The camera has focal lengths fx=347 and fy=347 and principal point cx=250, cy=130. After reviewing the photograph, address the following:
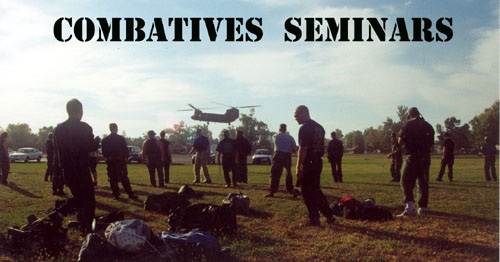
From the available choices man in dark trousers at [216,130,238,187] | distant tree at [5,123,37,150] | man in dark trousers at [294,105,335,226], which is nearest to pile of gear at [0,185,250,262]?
man in dark trousers at [294,105,335,226]

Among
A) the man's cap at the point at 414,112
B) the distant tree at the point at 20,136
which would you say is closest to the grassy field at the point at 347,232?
the man's cap at the point at 414,112

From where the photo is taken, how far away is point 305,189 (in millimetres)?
5922

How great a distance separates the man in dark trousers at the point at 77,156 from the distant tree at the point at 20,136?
121487 millimetres

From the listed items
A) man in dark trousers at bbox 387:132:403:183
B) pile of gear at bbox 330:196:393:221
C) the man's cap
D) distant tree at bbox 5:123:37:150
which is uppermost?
distant tree at bbox 5:123:37:150

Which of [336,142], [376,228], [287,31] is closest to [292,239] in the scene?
[376,228]

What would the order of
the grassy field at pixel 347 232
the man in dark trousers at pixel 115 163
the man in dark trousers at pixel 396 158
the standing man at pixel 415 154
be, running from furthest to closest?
the man in dark trousers at pixel 396 158, the man in dark trousers at pixel 115 163, the standing man at pixel 415 154, the grassy field at pixel 347 232

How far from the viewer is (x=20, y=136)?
111312mm

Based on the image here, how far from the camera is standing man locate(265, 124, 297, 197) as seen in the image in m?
9.48

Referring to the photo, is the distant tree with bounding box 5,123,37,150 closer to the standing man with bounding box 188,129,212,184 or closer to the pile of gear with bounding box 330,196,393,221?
the standing man with bounding box 188,129,212,184

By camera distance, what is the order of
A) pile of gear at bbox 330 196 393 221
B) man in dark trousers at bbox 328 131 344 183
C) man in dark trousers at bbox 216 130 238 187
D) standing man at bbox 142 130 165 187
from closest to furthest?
1. pile of gear at bbox 330 196 393 221
2. standing man at bbox 142 130 165 187
3. man in dark trousers at bbox 216 130 238 187
4. man in dark trousers at bbox 328 131 344 183

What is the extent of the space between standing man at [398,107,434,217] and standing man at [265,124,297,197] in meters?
3.20

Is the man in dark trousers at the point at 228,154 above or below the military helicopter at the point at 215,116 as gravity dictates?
below

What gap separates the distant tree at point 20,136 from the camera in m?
109

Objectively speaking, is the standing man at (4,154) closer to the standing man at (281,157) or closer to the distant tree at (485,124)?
the standing man at (281,157)
